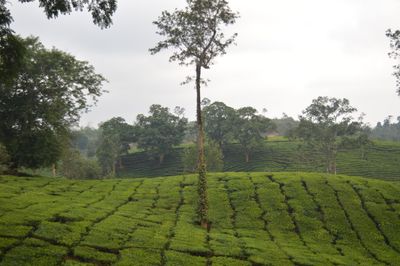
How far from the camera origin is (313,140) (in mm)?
102000

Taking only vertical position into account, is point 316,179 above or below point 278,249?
above

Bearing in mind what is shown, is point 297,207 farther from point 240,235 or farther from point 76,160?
point 76,160

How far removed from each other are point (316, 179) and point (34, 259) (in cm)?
3502

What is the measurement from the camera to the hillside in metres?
108

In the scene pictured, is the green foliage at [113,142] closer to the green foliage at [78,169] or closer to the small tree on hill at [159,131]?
the small tree on hill at [159,131]

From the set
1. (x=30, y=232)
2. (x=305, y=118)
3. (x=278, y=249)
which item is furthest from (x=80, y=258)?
(x=305, y=118)

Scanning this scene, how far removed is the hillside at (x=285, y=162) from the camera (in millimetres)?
108062

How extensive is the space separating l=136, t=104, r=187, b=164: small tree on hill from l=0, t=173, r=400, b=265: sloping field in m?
80.1

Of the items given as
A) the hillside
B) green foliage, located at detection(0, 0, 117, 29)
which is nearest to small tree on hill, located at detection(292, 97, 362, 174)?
the hillside

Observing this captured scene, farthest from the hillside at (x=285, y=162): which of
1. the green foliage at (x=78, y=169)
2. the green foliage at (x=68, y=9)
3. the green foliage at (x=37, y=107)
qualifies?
the green foliage at (x=68, y=9)

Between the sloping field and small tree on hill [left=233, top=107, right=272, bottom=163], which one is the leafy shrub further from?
small tree on hill [left=233, top=107, right=272, bottom=163]

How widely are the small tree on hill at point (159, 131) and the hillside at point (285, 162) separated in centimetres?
511

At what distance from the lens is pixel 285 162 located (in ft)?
391

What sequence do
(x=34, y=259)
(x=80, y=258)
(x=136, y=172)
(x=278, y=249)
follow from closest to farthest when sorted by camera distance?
(x=34, y=259), (x=80, y=258), (x=278, y=249), (x=136, y=172)
